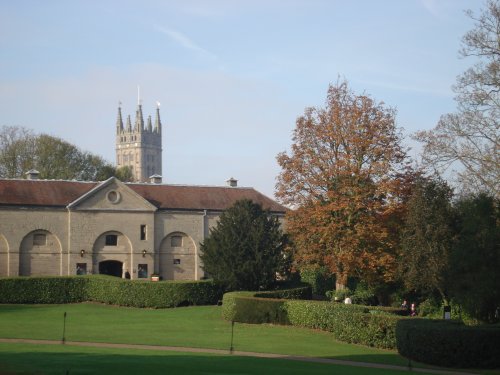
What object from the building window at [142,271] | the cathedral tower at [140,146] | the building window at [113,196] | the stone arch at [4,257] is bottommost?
the building window at [142,271]

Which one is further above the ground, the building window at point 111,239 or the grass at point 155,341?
the building window at point 111,239

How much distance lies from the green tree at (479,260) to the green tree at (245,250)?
17750mm

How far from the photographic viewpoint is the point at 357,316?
3475 centimetres

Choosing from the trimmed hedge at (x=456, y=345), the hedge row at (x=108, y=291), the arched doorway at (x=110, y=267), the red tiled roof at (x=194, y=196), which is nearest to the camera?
the trimmed hedge at (x=456, y=345)

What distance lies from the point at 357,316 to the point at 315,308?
14.4 ft

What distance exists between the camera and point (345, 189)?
44.9m

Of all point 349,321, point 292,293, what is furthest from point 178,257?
point 349,321

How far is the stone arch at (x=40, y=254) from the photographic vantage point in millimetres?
60094

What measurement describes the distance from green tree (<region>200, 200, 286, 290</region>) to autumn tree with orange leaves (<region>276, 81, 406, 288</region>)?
518cm

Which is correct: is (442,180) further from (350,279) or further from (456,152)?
(350,279)

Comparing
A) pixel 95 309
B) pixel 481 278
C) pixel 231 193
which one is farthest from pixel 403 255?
pixel 231 193

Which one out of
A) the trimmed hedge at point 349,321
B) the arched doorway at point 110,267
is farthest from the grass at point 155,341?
the arched doorway at point 110,267

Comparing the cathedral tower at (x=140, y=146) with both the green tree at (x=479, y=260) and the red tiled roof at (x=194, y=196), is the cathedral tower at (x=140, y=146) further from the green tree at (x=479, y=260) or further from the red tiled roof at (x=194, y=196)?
the green tree at (x=479, y=260)

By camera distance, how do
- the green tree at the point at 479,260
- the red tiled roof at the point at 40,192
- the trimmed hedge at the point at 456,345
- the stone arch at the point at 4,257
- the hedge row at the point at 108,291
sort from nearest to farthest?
the trimmed hedge at the point at 456,345, the green tree at the point at 479,260, the hedge row at the point at 108,291, the stone arch at the point at 4,257, the red tiled roof at the point at 40,192
